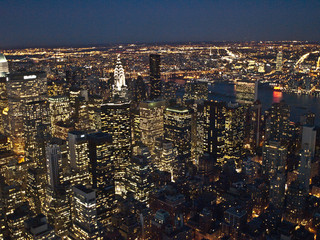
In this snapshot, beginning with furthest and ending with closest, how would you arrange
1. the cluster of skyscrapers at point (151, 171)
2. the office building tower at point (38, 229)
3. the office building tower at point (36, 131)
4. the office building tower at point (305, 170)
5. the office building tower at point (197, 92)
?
the office building tower at point (197, 92) < the office building tower at point (36, 131) < the office building tower at point (305, 170) < the cluster of skyscrapers at point (151, 171) < the office building tower at point (38, 229)

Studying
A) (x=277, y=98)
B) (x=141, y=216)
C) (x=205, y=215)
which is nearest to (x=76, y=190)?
(x=141, y=216)

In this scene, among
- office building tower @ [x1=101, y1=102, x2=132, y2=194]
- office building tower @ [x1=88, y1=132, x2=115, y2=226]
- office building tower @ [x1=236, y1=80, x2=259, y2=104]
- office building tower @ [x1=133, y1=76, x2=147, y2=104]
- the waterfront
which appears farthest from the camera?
office building tower @ [x1=133, y1=76, x2=147, y2=104]

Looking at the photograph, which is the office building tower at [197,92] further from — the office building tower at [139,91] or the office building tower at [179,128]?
the office building tower at [179,128]

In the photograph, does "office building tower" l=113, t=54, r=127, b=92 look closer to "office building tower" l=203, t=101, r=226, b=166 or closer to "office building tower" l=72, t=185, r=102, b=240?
"office building tower" l=203, t=101, r=226, b=166

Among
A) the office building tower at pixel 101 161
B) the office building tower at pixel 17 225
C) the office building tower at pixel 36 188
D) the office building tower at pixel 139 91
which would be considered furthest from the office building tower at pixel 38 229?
the office building tower at pixel 139 91

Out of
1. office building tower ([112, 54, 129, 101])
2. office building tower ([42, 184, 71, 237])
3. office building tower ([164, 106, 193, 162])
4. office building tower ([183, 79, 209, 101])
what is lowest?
office building tower ([42, 184, 71, 237])

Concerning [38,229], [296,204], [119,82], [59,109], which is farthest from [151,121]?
[38,229]

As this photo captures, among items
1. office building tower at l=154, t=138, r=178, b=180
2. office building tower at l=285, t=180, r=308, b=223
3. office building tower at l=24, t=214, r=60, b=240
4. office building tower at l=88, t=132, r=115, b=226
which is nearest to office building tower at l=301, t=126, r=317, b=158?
office building tower at l=285, t=180, r=308, b=223
